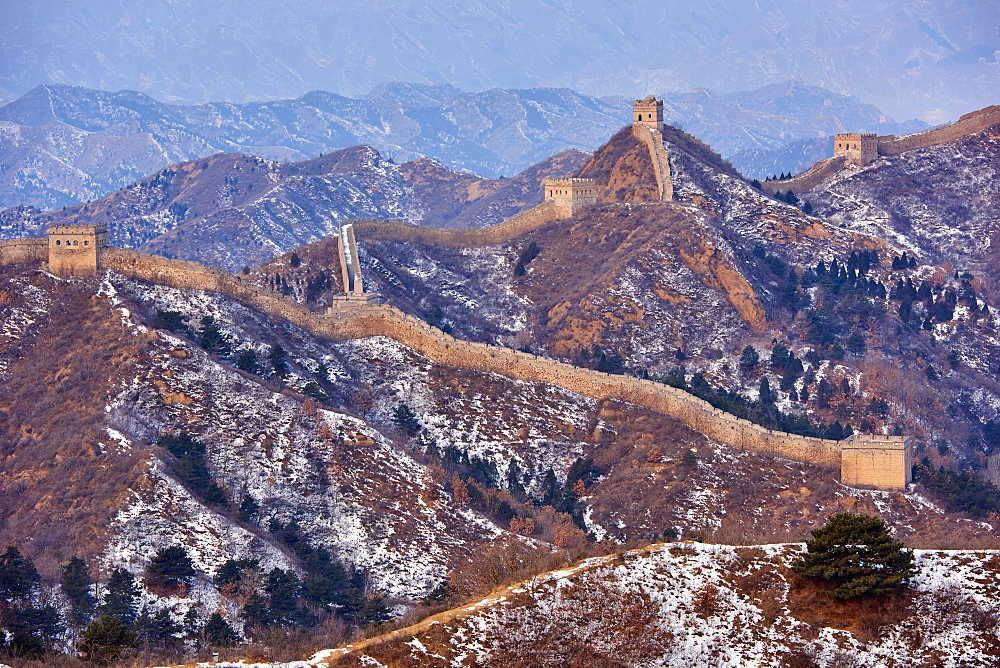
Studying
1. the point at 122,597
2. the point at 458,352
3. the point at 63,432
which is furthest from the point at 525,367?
the point at 122,597

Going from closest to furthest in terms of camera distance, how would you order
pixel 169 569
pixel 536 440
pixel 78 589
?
1. pixel 78 589
2. pixel 169 569
3. pixel 536 440

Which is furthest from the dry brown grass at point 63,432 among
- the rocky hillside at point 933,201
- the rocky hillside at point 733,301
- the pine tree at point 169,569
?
the rocky hillside at point 933,201

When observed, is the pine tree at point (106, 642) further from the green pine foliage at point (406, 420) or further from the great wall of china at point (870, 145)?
the great wall of china at point (870, 145)

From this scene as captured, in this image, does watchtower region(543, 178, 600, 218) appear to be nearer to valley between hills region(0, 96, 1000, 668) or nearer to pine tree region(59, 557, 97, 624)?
valley between hills region(0, 96, 1000, 668)

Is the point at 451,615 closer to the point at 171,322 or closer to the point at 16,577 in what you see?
the point at 16,577

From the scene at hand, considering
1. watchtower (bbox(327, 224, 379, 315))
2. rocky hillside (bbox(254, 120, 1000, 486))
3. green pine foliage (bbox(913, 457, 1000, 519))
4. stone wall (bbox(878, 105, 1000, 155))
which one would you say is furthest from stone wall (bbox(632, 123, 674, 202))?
green pine foliage (bbox(913, 457, 1000, 519))

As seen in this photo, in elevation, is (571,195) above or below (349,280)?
above

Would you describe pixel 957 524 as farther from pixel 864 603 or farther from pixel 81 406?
pixel 81 406

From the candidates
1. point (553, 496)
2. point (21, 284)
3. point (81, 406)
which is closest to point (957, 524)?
point (553, 496)
